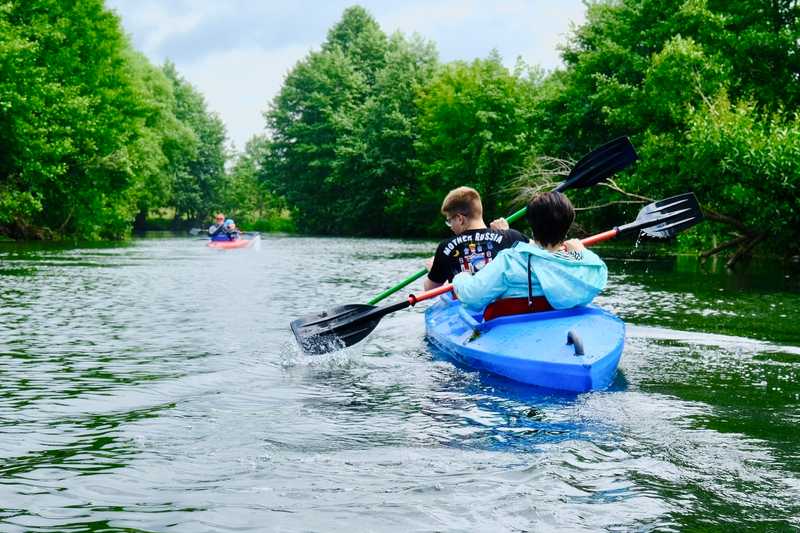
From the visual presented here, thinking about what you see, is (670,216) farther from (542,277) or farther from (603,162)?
(542,277)

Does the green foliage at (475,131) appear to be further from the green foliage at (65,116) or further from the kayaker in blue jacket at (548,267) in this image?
the kayaker in blue jacket at (548,267)

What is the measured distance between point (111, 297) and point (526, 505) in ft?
33.7

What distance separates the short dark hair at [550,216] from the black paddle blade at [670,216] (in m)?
2.44

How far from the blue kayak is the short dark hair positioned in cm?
58

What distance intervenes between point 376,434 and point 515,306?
1968 mm

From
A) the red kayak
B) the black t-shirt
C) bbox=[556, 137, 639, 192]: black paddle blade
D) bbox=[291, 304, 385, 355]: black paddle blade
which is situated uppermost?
bbox=[556, 137, 639, 192]: black paddle blade

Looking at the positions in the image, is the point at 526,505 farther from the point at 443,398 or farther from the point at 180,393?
the point at 180,393

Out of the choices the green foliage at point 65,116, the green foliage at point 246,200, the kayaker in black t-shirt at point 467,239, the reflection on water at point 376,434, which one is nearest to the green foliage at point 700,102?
the reflection on water at point 376,434

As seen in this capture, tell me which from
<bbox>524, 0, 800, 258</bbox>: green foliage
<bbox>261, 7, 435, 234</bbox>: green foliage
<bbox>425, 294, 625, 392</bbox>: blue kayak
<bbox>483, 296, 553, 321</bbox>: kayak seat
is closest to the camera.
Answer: <bbox>425, 294, 625, 392</bbox>: blue kayak

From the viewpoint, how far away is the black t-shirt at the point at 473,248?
7059mm

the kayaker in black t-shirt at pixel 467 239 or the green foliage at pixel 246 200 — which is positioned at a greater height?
the green foliage at pixel 246 200

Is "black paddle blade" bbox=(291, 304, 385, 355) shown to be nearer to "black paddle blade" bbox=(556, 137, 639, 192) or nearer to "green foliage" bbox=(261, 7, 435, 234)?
"black paddle blade" bbox=(556, 137, 639, 192)

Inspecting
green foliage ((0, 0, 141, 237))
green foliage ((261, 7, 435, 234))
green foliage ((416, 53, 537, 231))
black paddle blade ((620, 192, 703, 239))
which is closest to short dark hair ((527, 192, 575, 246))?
black paddle blade ((620, 192, 703, 239))

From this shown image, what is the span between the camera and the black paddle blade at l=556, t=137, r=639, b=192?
9023 millimetres
